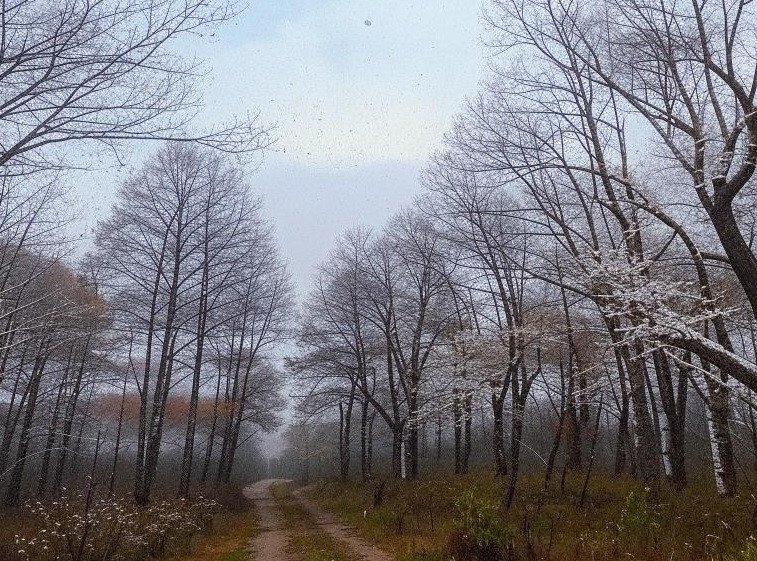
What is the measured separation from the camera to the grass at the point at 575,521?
7.59 m

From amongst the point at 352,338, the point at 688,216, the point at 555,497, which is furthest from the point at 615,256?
the point at 352,338

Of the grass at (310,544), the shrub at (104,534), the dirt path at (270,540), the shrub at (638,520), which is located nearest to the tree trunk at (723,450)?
the shrub at (638,520)

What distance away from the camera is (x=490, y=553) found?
7.57 meters

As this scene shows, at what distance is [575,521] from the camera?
11039 mm

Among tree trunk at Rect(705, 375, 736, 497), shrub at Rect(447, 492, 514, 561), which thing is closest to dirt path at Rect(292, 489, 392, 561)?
shrub at Rect(447, 492, 514, 561)

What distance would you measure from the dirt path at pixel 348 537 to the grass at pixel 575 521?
1.15ft

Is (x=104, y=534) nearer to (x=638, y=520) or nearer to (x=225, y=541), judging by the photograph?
(x=225, y=541)

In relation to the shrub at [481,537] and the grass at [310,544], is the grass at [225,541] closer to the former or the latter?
the grass at [310,544]

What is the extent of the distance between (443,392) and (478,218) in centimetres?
681

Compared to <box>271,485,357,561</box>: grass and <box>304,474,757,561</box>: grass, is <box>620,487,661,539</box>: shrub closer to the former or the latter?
<box>304,474,757,561</box>: grass

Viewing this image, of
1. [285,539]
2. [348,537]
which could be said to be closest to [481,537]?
[348,537]

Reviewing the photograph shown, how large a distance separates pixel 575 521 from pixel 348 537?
565 cm

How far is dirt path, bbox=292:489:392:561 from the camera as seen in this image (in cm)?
1026

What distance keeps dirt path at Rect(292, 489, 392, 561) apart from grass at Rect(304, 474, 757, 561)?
0.35m
